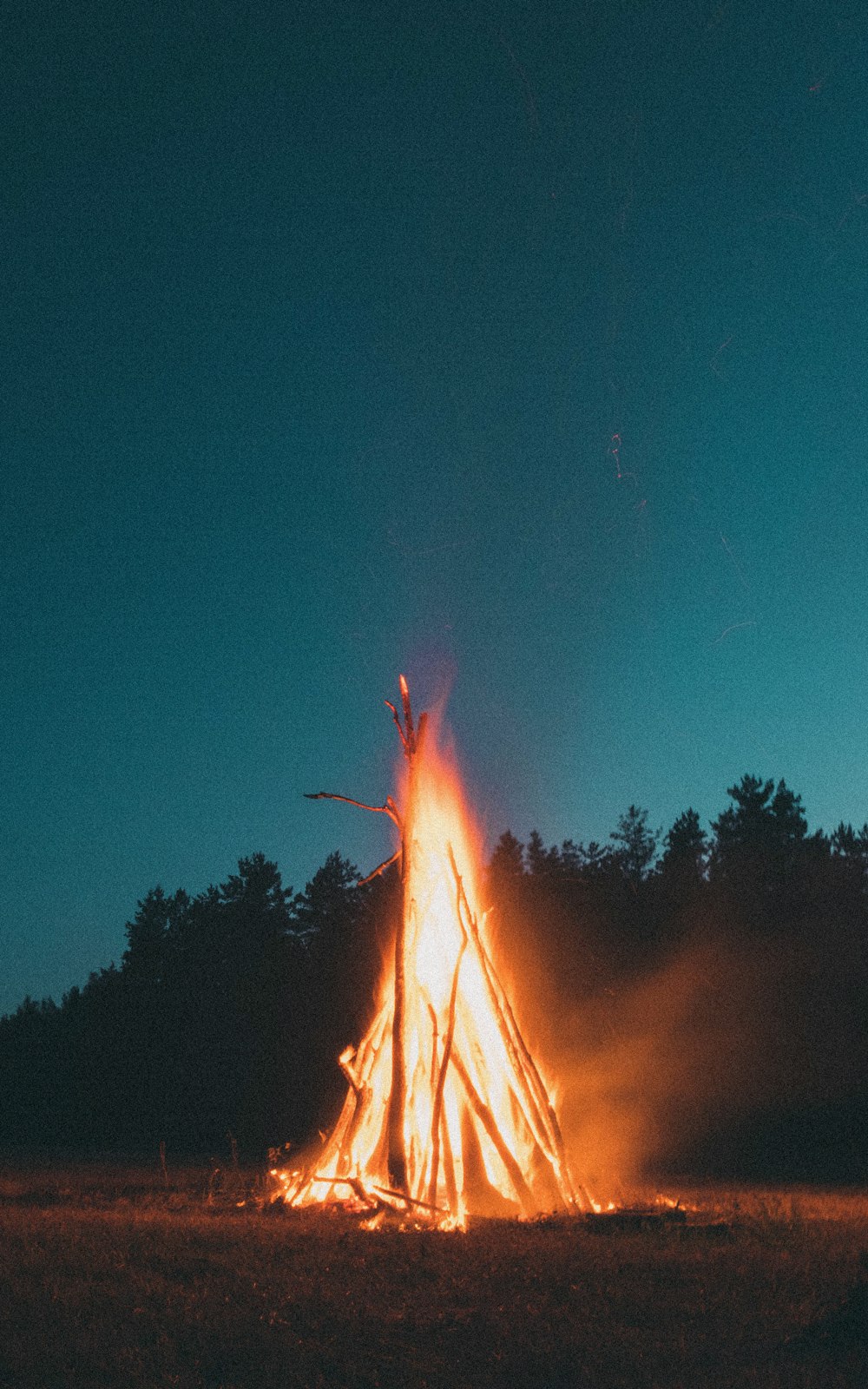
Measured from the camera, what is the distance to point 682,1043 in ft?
89.5

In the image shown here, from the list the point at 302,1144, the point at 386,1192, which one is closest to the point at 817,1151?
the point at 302,1144

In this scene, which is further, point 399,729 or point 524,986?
point 524,986

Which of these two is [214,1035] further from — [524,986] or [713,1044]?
[713,1044]

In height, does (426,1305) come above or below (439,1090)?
below

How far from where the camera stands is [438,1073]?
10.1 metres

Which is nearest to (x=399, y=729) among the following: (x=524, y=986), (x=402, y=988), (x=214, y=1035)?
(x=402, y=988)

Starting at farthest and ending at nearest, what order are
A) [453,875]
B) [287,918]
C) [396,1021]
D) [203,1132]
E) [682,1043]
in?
[287,918] < [203,1132] < [682,1043] < [453,875] < [396,1021]

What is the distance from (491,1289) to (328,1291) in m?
1.00

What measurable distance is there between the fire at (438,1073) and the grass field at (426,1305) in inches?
40.0

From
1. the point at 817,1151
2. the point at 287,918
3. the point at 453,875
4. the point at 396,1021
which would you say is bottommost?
the point at 817,1151

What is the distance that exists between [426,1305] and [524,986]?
22702 millimetres

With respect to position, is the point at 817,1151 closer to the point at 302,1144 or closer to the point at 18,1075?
the point at 302,1144

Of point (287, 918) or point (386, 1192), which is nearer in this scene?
point (386, 1192)

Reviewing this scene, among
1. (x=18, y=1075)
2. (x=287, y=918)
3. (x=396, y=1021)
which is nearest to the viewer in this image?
(x=396, y=1021)
